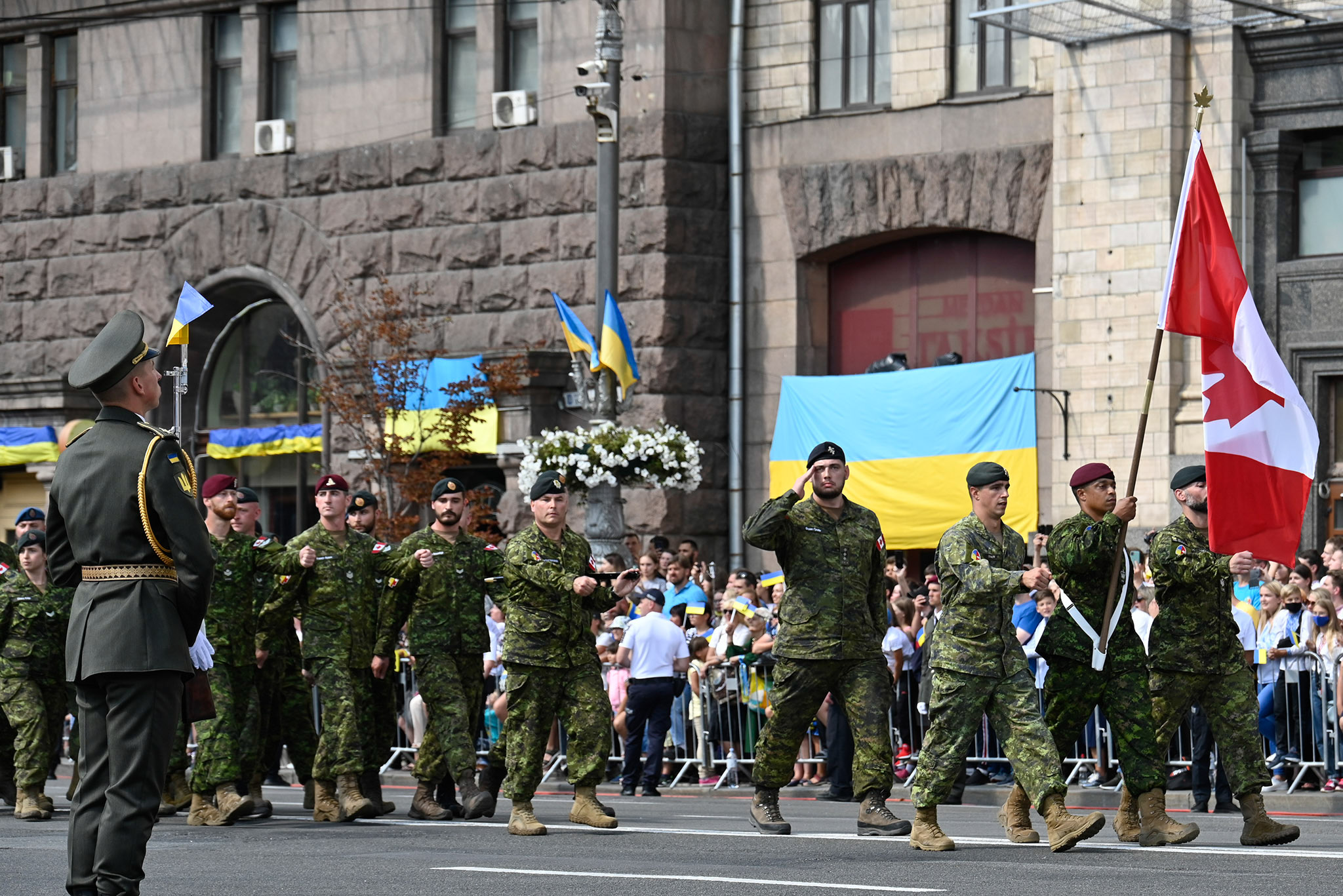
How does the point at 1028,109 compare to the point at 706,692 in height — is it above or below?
above

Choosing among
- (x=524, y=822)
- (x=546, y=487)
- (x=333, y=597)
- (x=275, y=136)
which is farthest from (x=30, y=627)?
(x=275, y=136)

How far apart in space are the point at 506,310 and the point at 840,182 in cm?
409

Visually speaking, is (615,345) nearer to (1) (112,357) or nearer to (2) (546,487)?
(2) (546,487)

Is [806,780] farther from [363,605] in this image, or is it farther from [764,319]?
[764,319]

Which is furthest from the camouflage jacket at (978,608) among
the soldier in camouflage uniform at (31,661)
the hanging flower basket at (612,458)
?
the hanging flower basket at (612,458)

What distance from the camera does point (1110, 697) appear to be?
12.2 m

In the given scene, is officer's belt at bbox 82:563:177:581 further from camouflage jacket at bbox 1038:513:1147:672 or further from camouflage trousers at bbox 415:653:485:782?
camouflage trousers at bbox 415:653:485:782

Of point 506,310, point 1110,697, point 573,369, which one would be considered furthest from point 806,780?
point 506,310

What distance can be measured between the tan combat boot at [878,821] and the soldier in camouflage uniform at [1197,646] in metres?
1.45

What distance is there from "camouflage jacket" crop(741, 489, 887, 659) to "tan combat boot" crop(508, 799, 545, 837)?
64.1 inches

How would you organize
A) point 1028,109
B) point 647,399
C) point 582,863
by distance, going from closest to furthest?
1. point 582,863
2. point 1028,109
3. point 647,399

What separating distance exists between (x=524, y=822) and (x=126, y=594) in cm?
503

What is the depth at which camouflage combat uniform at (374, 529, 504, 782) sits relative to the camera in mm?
14227

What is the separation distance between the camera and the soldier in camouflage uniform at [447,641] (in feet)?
46.8
